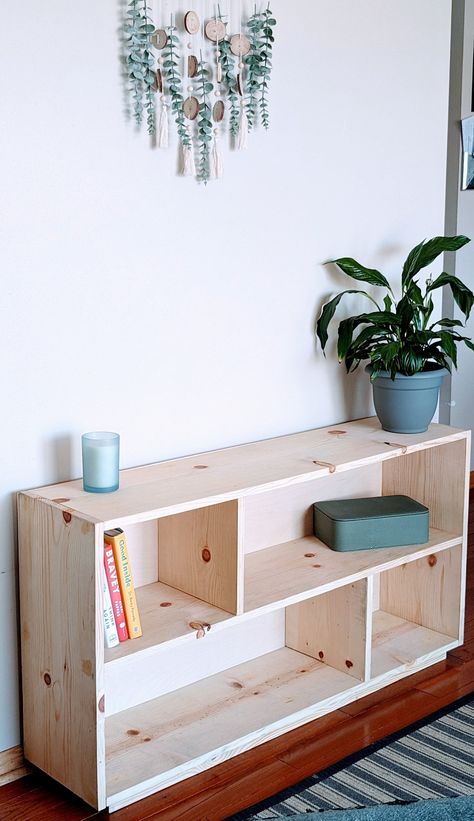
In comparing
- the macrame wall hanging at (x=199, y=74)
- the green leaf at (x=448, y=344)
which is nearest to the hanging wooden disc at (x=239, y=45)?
the macrame wall hanging at (x=199, y=74)

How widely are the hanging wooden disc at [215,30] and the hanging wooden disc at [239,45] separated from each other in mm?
34

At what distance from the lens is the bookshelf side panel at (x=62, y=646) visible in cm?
175

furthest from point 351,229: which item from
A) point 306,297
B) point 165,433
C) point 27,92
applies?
point 27,92

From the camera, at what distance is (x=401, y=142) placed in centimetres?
261

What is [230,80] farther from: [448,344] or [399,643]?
[399,643]

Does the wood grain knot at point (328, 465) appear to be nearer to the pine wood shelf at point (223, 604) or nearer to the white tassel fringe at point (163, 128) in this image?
the pine wood shelf at point (223, 604)

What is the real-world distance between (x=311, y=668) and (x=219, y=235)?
3.56 feet

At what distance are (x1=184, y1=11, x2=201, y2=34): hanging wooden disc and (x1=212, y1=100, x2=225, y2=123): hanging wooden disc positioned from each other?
16cm

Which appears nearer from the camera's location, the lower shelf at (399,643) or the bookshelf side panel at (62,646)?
the bookshelf side panel at (62,646)

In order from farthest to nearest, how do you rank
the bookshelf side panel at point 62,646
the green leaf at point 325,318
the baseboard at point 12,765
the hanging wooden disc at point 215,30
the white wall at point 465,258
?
the white wall at point 465,258
the green leaf at point 325,318
the hanging wooden disc at point 215,30
the baseboard at point 12,765
the bookshelf side panel at point 62,646

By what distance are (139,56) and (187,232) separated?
1.25 feet

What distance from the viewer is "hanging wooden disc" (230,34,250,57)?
2.13 meters

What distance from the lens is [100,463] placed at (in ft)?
6.15

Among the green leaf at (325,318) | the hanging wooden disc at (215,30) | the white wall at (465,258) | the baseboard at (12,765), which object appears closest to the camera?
the baseboard at (12,765)
